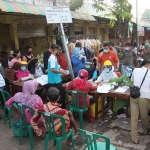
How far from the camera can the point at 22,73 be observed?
5.50 metres

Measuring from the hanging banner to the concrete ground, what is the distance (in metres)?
2.46

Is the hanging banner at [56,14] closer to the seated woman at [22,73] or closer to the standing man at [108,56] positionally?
the seated woman at [22,73]

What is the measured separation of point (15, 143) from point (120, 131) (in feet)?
6.98

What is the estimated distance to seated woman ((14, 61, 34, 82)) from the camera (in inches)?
212

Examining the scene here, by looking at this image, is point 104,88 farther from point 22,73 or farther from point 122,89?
point 22,73

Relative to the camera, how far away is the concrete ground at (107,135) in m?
3.68

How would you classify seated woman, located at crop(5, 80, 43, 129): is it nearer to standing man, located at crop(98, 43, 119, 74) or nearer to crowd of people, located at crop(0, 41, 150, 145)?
crowd of people, located at crop(0, 41, 150, 145)

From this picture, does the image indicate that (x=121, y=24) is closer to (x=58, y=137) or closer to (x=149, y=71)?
(x=149, y=71)

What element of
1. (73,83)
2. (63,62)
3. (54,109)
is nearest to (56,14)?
(73,83)

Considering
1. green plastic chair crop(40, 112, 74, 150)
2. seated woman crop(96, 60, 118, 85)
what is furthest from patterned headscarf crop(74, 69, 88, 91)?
green plastic chair crop(40, 112, 74, 150)

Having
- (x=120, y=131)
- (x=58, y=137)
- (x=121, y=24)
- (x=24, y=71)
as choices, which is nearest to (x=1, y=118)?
(x=24, y=71)

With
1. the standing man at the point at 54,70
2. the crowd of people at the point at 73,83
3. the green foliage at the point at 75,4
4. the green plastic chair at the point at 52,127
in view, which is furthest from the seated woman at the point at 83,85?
the green foliage at the point at 75,4

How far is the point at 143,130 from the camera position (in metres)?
4.09

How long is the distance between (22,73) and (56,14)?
182 centimetres
